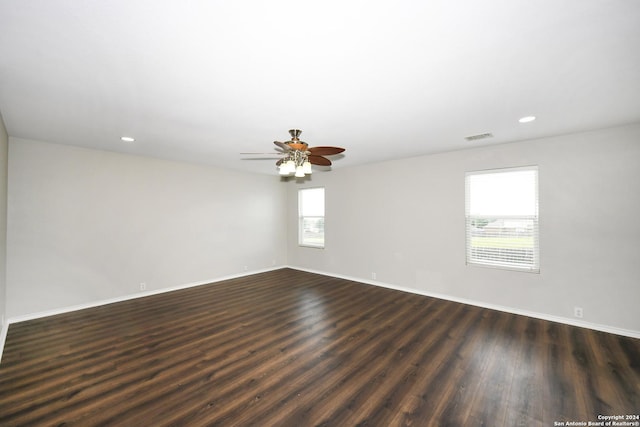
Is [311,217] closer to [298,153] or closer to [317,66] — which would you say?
[298,153]

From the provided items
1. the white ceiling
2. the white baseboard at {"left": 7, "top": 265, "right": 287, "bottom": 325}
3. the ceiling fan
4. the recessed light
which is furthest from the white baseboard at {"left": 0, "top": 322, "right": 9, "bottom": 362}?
the recessed light

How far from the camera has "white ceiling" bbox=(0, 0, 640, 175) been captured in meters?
1.39

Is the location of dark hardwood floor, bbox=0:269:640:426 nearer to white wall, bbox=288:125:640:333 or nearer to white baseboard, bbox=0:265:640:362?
white baseboard, bbox=0:265:640:362

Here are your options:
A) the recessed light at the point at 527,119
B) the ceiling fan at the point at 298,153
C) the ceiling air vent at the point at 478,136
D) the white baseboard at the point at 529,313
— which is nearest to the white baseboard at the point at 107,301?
the white baseboard at the point at 529,313

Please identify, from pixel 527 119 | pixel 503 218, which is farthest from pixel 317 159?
pixel 503 218

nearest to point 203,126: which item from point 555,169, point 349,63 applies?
point 349,63

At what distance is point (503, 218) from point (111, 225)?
21.2ft

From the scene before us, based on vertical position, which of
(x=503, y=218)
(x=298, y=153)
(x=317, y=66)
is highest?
(x=317, y=66)

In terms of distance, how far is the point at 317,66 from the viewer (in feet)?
6.20

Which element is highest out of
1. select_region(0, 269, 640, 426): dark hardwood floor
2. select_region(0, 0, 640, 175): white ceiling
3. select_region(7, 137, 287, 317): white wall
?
select_region(0, 0, 640, 175): white ceiling

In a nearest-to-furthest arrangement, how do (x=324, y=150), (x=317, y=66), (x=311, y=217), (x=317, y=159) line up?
(x=317, y=66) < (x=324, y=150) < (x=317, y=159) < (x=311, y=217)

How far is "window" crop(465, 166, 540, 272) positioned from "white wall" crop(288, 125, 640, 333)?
0.36 feet

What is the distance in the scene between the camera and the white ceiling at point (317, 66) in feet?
4.56

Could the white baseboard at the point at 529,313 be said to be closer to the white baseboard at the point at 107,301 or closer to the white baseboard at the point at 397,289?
the white baseboard at the point at 397,289
